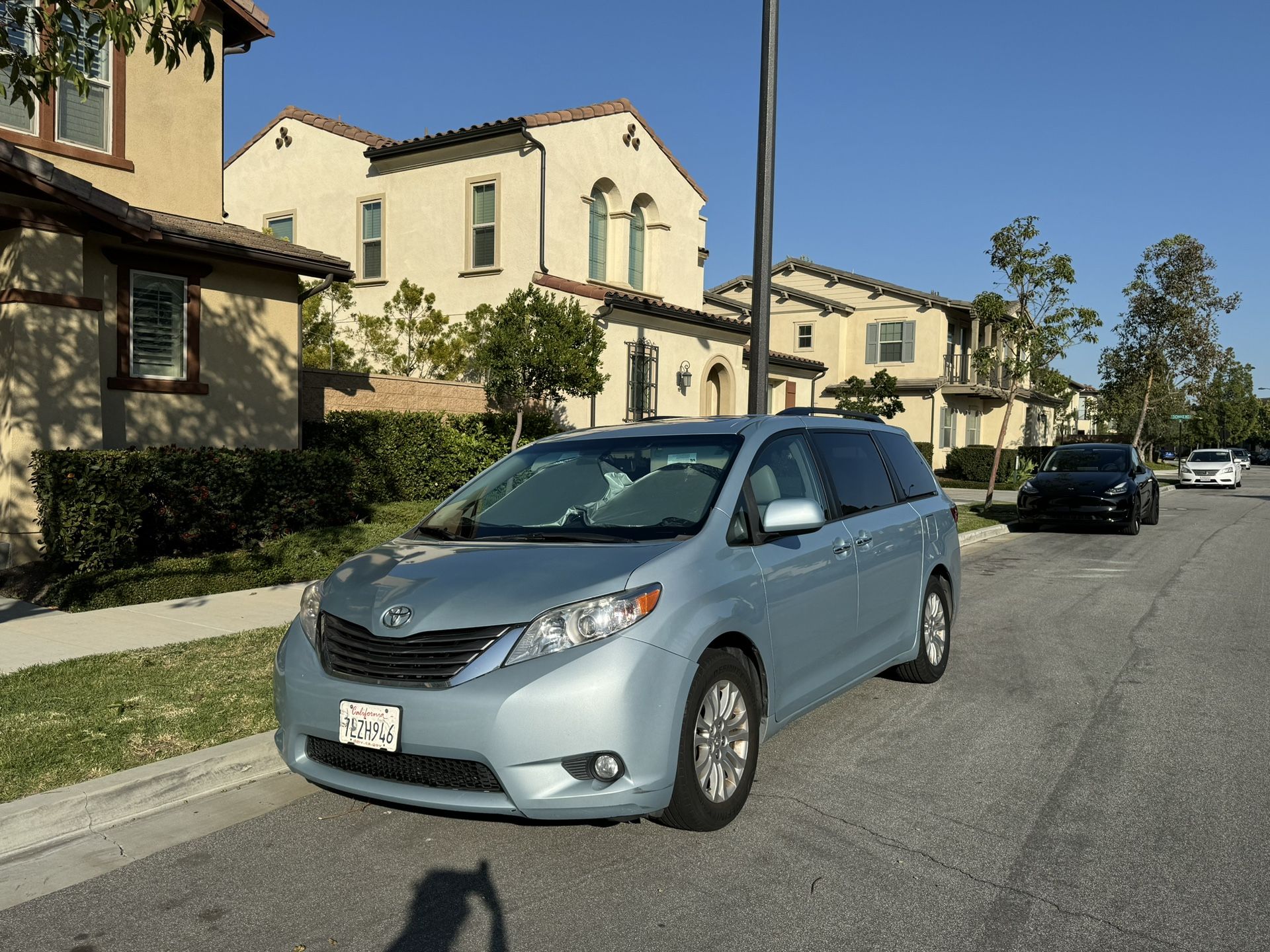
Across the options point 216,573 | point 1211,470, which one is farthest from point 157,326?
point 1211,470

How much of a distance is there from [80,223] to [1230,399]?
118144 mm

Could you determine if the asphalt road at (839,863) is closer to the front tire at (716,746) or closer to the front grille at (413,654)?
the front tire at (716,746)

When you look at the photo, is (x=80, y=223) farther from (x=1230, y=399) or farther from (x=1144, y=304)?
(x=1230, y=399)

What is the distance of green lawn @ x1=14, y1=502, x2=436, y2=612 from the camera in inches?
356

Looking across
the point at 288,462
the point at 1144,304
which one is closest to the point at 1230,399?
the point at 1144,304

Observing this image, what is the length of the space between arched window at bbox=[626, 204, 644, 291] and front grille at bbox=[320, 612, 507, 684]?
762 inches

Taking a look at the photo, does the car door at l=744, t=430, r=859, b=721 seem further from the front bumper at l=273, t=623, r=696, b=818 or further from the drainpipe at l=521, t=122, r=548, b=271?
the drainpipe at l=521, t=122, r=548, b=271

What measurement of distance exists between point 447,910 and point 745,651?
1669 mm

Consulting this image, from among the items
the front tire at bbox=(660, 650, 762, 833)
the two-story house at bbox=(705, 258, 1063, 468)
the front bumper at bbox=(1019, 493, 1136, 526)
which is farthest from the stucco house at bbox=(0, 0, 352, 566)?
the two-story house at bbox=(705, 258, 1063, 468)

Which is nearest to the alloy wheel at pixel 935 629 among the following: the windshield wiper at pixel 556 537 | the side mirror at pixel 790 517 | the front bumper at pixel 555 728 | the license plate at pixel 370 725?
the side mirror at pixel 790 517

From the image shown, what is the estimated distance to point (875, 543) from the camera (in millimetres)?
5926

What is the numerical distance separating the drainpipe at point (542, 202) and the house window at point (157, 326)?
8.19 meters

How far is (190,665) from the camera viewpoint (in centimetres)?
689

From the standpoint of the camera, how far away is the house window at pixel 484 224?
20.6 m
